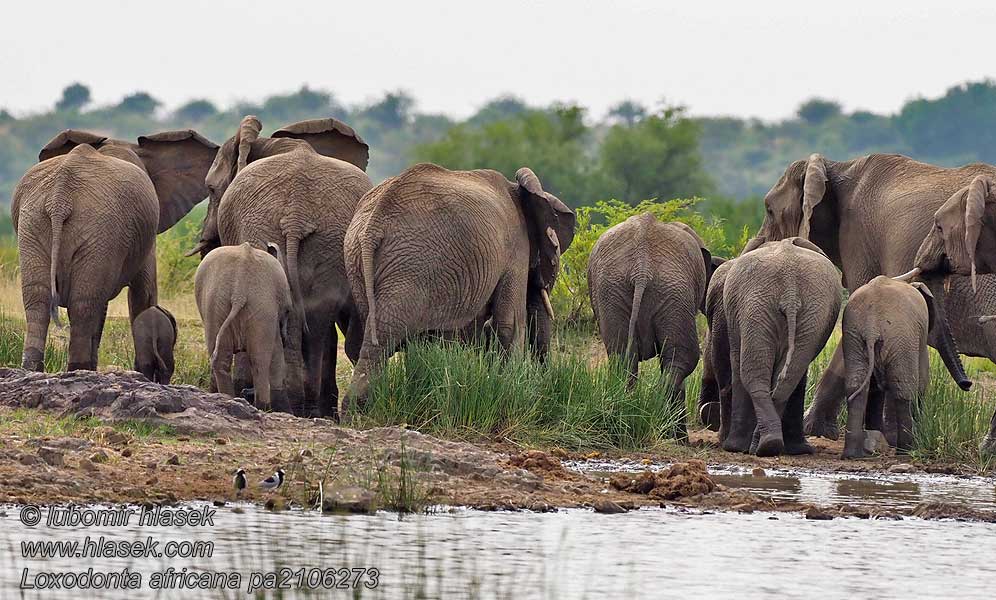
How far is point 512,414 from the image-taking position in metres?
10.9

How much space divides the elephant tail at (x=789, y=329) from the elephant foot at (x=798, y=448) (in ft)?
1.73

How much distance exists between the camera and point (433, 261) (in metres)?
11.4

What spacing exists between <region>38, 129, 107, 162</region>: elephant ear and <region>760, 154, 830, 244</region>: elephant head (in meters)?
5.31

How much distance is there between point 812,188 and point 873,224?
56 centimetres

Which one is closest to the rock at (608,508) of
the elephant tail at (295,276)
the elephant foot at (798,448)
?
the elephant foot at (798,448)

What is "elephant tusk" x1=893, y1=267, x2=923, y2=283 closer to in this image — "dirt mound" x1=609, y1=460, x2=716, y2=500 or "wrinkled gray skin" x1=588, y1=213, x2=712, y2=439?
"wrinkled gray skin" x1=588, y1=213, x2=712, y2=439

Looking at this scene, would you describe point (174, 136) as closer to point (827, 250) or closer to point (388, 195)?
point (388, 195)

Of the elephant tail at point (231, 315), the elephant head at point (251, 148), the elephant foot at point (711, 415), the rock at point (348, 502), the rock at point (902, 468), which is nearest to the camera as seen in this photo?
the rock at point (348, 502)

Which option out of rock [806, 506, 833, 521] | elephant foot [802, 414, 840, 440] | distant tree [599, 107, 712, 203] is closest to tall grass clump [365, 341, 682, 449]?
elephant foot [802, 414, 840, 440]

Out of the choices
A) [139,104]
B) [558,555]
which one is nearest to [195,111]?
[139,104]

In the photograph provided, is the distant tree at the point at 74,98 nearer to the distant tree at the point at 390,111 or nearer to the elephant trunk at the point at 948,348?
the distant tree at the point at 390,111

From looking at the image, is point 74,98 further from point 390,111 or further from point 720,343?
point 720,343

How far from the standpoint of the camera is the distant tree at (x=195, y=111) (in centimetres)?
9856

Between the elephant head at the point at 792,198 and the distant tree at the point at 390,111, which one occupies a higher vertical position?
the distant tree at the point at 390,111
